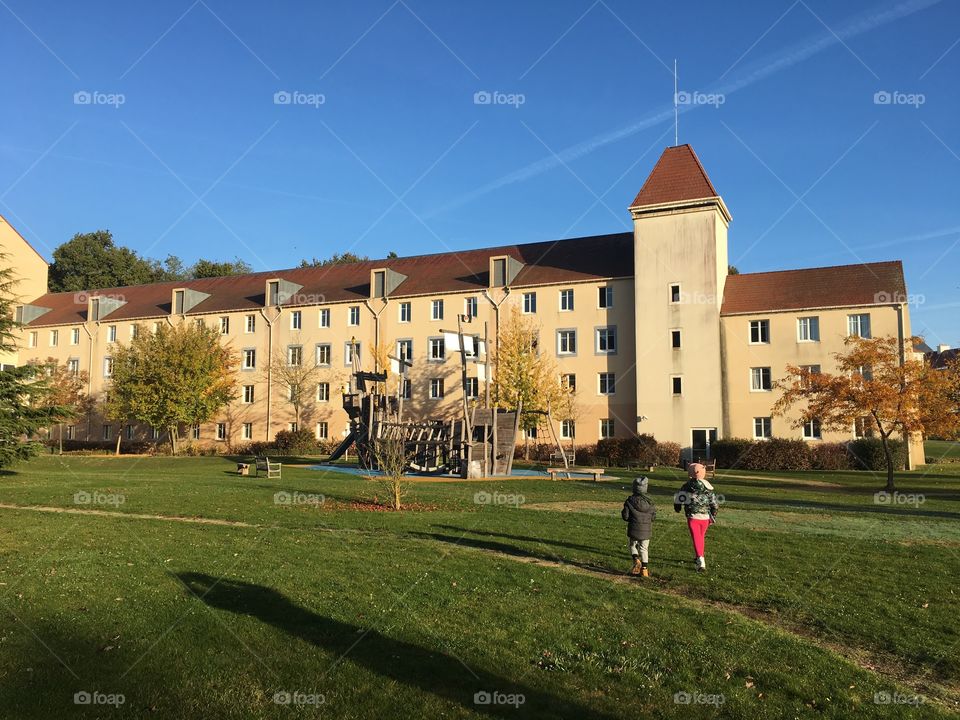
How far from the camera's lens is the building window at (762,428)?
137 feet

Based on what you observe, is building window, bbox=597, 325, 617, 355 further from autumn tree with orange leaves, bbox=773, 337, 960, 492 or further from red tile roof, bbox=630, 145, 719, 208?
autumn tree with orange leaves, bbox=773, 337, 960, 492

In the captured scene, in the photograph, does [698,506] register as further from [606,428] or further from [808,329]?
[606,428]

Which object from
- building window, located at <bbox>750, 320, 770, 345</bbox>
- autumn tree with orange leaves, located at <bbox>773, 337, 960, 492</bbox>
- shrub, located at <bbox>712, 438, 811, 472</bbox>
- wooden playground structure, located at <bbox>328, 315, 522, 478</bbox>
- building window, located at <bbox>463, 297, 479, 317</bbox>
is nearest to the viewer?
autumn tree with orange leaves, located at <bbox>773, 337, 960, 492</bbox>

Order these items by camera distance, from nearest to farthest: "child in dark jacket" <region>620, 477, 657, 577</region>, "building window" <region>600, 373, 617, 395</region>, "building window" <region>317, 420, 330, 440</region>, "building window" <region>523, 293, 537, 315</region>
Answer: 1. "child in dark jacket" <region>620, 477, 657, 577</region>
2. "building window" <region>600, 373, 617, 395</region>
3. "building window" <region>523, 293, 537, 315</region>
4. "building window" <region>317, 420, 330, 440</region>

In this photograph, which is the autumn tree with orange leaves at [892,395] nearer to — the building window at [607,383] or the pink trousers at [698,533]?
the building window at [607,383]

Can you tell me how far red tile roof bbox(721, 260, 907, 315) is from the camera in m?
41.4

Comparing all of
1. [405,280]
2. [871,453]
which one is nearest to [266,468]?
[405,280]

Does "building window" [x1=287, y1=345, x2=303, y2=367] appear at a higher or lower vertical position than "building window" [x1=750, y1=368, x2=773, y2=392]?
higher

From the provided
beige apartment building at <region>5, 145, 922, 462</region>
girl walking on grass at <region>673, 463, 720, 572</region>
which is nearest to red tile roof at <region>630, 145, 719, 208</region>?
beige apartment building at <region>5, 145, 922, 462</region>

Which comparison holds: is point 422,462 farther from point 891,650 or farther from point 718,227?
point 891,650

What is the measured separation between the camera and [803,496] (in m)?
25.0

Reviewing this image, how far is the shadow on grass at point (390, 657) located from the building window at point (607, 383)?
129ft

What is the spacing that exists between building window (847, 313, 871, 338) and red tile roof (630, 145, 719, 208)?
10.7m

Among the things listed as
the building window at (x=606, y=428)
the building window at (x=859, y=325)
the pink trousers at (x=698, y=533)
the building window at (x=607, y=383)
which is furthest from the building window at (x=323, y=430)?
the pink trousers at (x=698, y=533)
